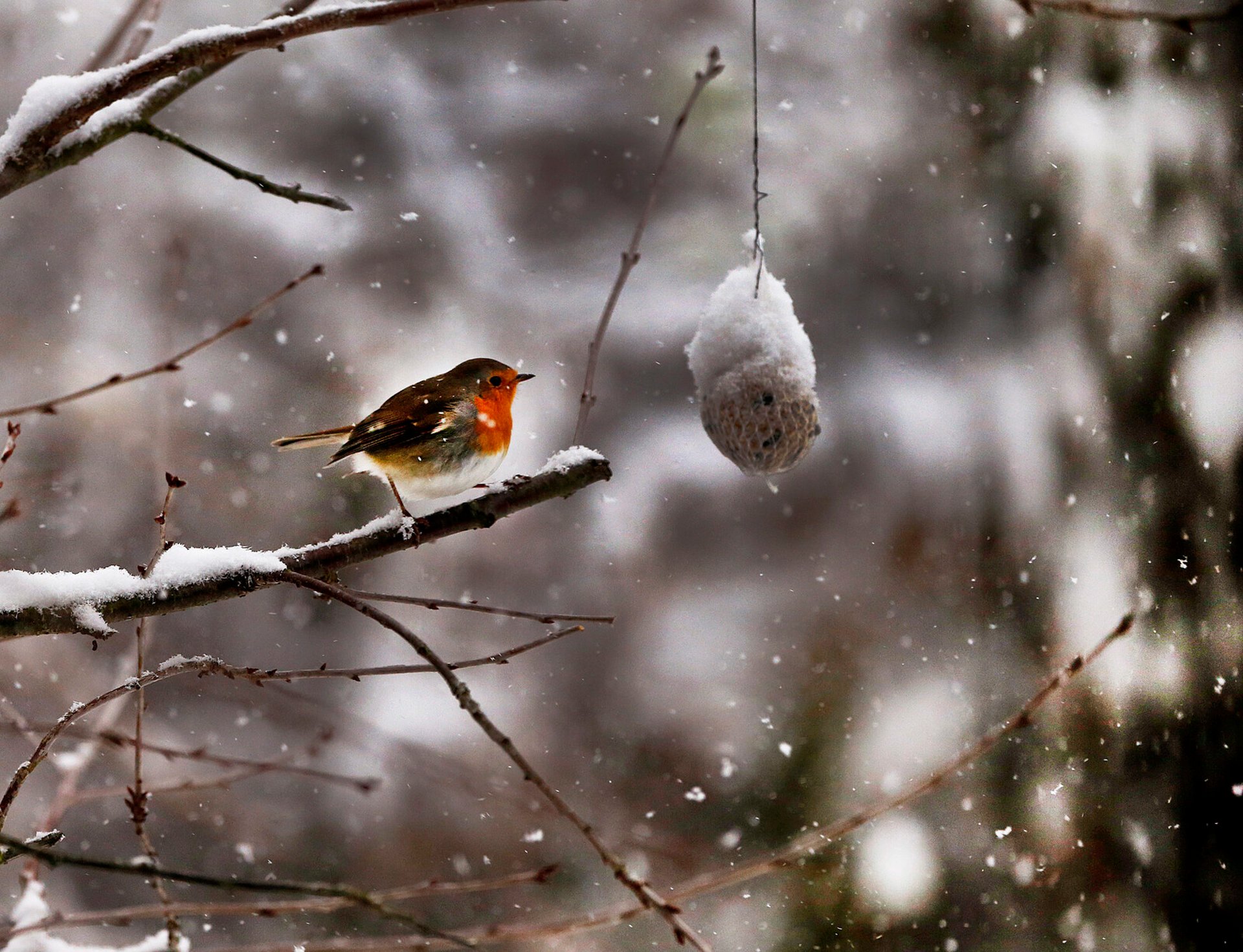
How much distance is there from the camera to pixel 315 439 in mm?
2160

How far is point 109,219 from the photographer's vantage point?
14.2ft

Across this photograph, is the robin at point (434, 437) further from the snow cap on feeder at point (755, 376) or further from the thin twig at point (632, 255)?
the thin twig at point (632, 255)

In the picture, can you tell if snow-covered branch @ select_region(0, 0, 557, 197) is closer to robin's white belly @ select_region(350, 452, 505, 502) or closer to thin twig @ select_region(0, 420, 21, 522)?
thin twig @ select_region(0, 420, 21, 522)

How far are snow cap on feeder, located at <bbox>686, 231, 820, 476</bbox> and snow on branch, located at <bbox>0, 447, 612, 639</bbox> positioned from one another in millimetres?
594

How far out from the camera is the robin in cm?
214

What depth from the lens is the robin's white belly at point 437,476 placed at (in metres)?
2.15

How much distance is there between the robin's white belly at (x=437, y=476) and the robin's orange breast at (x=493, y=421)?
20 mm

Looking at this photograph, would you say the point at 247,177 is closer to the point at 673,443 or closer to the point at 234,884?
the point at 234,884

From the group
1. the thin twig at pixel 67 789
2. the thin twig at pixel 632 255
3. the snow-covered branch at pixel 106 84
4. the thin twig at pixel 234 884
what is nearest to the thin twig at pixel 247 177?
the snow-covered branch at pixel 106 84

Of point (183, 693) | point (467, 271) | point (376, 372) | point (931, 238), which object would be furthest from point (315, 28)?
point (931, 238)

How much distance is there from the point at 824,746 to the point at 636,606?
102cm

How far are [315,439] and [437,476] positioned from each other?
0.26 meters

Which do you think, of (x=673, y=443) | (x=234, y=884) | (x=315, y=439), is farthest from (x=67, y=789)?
(x=673, y=443)

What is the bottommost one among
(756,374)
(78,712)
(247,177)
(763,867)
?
(763,867)
